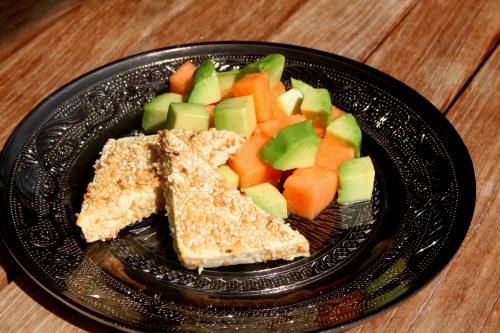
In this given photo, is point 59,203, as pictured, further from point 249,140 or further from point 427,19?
point 427,19

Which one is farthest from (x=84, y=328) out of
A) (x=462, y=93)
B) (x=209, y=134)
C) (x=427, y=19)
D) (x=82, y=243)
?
(x=427, y=19)

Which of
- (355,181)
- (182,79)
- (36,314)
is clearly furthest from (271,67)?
(36,314)

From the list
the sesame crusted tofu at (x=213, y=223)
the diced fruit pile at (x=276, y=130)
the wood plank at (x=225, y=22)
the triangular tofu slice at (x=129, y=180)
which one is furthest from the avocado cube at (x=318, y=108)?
the wood plank at (x=225, y=22)

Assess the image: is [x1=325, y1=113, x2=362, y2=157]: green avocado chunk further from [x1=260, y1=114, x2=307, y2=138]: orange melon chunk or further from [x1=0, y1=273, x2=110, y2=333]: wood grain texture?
[x1=0, y1=273, x2=110, y2=333]: wood grain texture

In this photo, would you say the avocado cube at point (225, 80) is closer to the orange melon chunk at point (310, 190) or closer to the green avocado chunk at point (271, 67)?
A: the green avocado chunk at point (271, 67)

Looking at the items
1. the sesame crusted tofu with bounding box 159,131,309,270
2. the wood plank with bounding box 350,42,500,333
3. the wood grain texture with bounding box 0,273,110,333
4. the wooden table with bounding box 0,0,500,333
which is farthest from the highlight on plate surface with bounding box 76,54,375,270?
the wooden table with bounding box 0,0,500,333

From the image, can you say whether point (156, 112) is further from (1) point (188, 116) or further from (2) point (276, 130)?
(2) point (276, 130)
